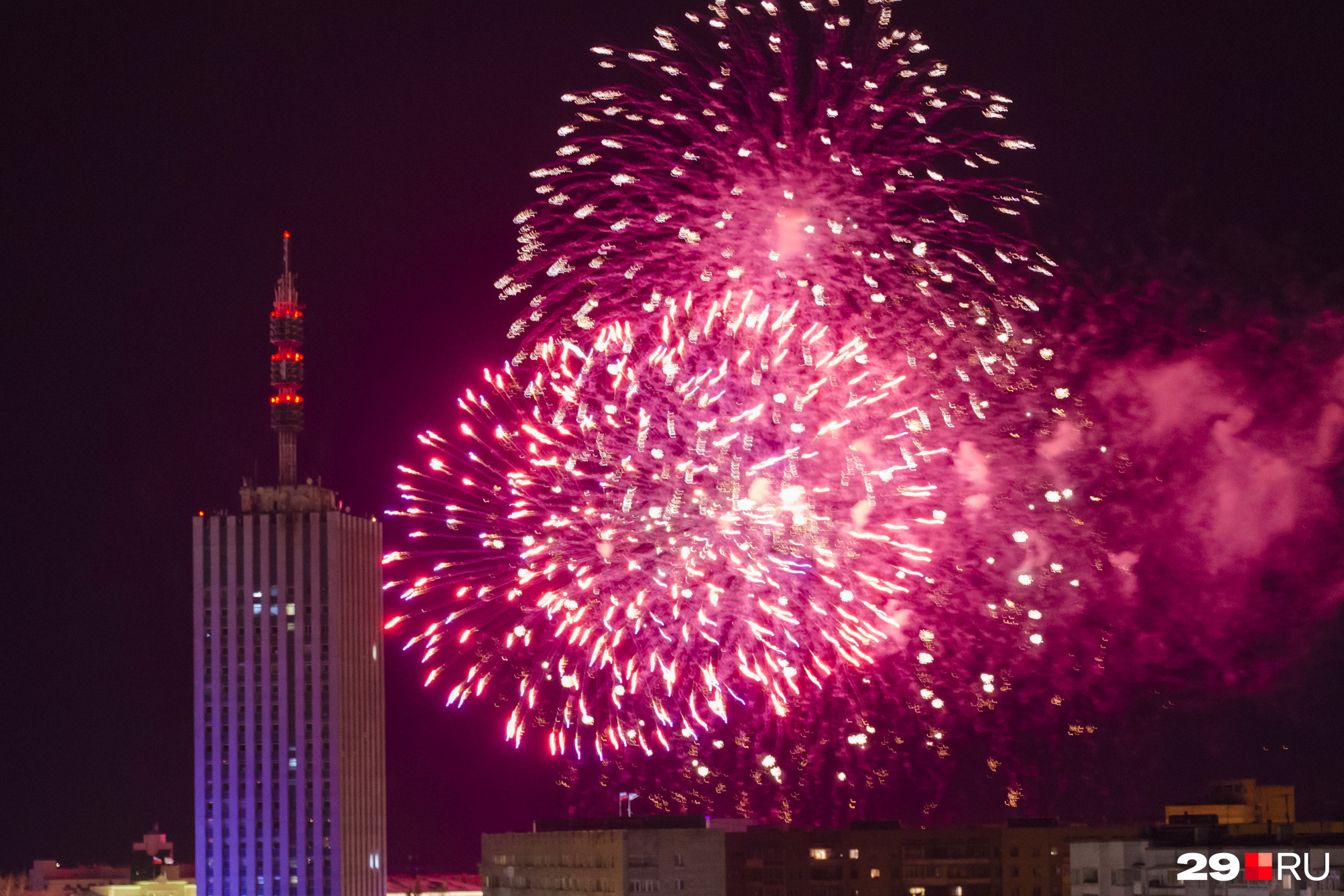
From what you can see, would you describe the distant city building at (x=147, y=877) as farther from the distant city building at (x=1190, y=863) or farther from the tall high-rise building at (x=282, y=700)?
the distant city building at (x=1190, y=863)

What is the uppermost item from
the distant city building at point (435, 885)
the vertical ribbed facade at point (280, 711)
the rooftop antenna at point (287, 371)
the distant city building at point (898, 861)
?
the rooftop antenna at point (287, 371)

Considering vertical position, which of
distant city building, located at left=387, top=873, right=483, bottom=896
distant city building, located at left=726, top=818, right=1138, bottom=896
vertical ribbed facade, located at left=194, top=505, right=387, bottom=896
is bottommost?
distant city building, located at left=387, top=873, right=483, bottom=896

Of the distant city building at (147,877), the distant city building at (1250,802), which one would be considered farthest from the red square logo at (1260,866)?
the distant city building at (147,877)

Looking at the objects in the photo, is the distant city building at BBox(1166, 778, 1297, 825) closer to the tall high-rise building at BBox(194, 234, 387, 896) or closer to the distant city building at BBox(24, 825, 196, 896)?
the tall high-rise building at BBox(194, 234, 387, 896)

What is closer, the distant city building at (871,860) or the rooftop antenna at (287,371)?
the distant city building at (871,860)

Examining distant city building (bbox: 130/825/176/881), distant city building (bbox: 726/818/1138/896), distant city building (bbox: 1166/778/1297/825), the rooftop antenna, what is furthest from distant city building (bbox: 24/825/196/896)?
distant city building (bbox: 1166/778/1297/825)

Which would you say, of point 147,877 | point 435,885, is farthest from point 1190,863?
point 147,877

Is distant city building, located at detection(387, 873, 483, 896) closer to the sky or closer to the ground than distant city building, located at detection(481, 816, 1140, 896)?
closer to the ground

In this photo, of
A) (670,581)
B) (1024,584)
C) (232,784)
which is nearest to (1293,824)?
(1024,584)

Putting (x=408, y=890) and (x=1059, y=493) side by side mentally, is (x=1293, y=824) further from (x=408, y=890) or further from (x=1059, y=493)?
(x=408, y=890)
